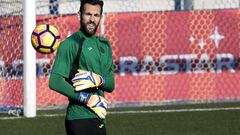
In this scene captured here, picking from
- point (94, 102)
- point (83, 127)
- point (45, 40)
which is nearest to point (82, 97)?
point (94, 102)

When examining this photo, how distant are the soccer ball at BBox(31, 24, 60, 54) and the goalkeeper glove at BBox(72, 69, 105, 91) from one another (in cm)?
139

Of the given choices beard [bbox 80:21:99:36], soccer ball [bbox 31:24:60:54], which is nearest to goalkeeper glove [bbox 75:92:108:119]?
beard [bbox 80:21:99:36]

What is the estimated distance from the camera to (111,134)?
33.8 feet

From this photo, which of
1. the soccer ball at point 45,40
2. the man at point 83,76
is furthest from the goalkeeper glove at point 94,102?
the soccer ball at point 45,40

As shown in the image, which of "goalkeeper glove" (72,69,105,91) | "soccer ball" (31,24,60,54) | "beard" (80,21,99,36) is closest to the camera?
"goalkeeper glove" (72,69,105,91)

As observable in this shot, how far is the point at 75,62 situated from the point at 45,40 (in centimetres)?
144

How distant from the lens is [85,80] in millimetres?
6133

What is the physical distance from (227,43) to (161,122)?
3087 millimetres

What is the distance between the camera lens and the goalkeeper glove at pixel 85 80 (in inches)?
242

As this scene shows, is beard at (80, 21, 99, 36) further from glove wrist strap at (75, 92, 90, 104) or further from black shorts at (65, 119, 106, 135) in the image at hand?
black shorts at (65, 119, 106, 135)

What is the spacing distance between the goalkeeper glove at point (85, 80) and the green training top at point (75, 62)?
48mm

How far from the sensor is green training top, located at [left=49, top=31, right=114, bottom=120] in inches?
243

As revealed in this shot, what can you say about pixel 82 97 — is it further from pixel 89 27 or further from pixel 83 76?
pixel 89 27

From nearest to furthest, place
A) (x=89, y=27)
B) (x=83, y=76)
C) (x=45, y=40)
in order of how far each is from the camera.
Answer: (x=83, y=76), (x=89, y=27), (x=45, y=40)
